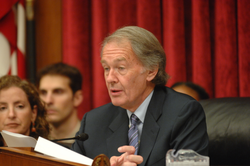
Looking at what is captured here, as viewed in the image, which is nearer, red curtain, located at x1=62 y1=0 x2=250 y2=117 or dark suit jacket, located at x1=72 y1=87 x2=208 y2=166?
dark suit jacket, located at x1=72 y1=87 x2=208 y2=166

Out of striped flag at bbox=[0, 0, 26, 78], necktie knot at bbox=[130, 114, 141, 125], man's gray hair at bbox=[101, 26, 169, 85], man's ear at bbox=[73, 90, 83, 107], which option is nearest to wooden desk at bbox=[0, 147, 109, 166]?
necktie knot at bbox=[130, 114, 141, 125]

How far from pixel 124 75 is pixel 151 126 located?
1.03ft

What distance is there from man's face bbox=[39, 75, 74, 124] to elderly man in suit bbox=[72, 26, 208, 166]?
4.56 feet

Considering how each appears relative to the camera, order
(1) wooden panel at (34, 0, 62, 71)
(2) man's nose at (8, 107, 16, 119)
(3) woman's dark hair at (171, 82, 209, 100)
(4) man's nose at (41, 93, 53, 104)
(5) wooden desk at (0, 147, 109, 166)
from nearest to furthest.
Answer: (5) wooden desk at (0, 147, 109, 166) < (2) man's nose at (8, 107, 16, 119) < (3) woman's dark hair at (171, 82, 209, 100) < (4) man's nose at (41, 93, 53, 104) < (1) wooden panel at (34, 0, 62, 71)

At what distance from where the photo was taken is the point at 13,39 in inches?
144

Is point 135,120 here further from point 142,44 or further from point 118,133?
point 142,44

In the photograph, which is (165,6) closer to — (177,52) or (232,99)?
(177,52)

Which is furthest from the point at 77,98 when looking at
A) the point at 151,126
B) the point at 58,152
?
the point at 58,152

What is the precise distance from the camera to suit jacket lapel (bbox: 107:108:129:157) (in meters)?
1.78

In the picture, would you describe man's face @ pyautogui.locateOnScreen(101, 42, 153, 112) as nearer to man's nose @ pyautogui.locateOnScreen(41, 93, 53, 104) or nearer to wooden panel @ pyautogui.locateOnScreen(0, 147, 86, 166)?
wooden panel @ pyautogui.locateOnScreen(0, 147, 86, 166)

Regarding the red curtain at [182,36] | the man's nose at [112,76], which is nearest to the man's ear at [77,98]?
the red curtain at [182,36]

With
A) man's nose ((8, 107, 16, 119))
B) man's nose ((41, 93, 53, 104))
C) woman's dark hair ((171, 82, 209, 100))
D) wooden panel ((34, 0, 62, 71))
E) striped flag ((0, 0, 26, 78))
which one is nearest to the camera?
man's nose ((8, 107, 16, 119))

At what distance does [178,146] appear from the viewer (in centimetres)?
160

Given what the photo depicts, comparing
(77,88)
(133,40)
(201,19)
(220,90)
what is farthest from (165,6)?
(133,40)
